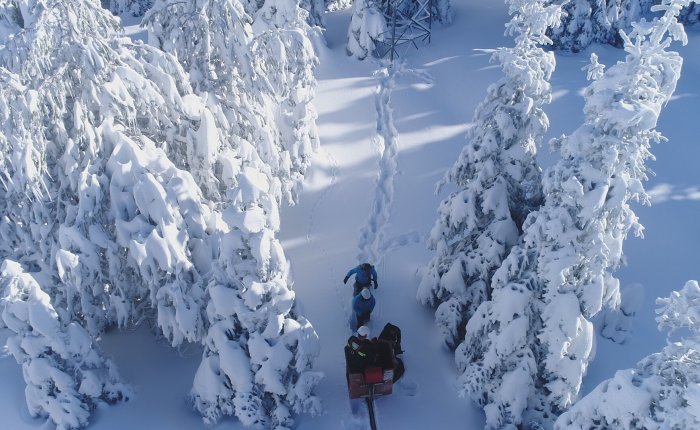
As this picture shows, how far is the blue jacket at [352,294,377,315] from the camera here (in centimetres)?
1196

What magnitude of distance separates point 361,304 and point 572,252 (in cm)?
512

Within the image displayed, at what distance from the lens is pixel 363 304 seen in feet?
39.4

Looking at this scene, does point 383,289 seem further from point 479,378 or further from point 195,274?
point 195,274

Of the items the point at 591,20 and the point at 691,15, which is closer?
the point at 591,20

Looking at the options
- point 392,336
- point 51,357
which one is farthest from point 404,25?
point 51,357

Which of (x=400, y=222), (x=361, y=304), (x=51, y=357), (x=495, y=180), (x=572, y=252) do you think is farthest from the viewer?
(x=400, y=222)

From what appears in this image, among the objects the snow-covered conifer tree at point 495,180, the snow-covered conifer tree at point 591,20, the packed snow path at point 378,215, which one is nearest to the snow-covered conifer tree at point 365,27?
the packed snow path at point 378,215

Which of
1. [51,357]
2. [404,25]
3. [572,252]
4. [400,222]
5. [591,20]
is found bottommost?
[400,222]

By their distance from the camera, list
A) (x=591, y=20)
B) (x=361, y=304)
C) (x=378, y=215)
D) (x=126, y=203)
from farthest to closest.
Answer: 1. (x=591, y=20)
2. (x=378, y=215)
3. (x=361, y=304)
4. (x=126, y=203)

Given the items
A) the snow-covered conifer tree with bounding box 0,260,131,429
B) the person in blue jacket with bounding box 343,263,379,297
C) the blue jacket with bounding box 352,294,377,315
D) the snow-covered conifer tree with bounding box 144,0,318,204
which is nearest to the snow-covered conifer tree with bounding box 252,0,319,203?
the snow-covered conifer tree with bounding box 144,0,318,204

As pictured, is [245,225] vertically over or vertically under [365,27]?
under

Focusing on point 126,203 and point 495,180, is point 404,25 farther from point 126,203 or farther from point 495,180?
point 126,203

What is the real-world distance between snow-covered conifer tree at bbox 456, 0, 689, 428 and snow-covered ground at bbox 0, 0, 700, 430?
160 centimetres

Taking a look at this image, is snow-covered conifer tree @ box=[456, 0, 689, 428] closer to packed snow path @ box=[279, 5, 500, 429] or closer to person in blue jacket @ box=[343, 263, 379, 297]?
packed snow path @ box=[279, 5, 500, 429]
